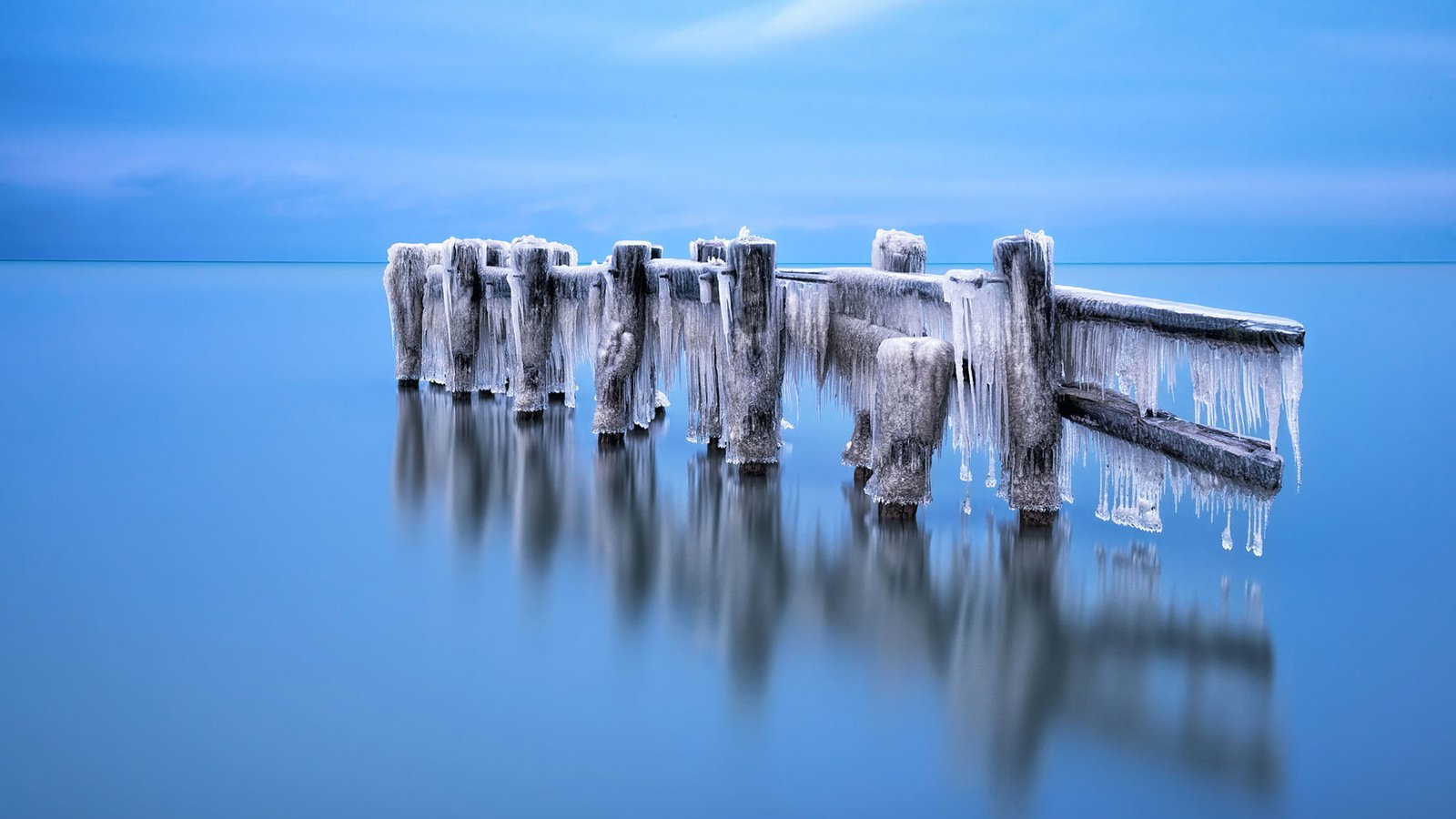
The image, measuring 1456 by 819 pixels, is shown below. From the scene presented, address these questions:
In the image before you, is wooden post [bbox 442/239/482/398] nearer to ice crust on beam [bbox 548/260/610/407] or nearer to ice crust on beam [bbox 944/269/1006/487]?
ice crust on beam [bbox 548/260/610/407]

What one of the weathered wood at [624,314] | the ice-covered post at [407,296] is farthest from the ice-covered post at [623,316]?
the ice-covered post at [407,296]

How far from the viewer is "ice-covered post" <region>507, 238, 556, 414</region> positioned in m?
11.6

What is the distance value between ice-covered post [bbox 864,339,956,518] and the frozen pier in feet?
0.04

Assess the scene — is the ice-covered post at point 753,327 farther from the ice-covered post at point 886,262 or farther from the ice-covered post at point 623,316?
the ice-covered post at point 623,316

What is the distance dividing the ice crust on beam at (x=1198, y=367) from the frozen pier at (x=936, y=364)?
0.03 feet

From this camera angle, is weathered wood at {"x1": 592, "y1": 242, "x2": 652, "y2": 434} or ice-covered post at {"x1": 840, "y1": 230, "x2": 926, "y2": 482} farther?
weathered wood at {"x1": 592, "y1": 242, "x2": 652, "y2": 434}

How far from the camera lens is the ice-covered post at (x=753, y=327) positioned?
8.85 m

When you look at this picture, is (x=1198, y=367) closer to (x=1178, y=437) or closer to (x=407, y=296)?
(x=1178, y=437)

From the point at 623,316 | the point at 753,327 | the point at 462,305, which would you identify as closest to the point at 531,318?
the point at 462,305

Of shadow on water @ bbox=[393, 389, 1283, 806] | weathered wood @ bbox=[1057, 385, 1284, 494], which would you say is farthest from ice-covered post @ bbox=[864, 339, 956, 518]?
weathered wood @ bbox=[1057, 385, 1284, 494]

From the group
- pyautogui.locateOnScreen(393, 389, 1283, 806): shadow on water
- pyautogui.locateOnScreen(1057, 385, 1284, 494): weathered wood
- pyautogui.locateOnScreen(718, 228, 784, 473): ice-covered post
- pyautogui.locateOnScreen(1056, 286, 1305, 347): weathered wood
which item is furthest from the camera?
pyautogui.locateOnScreen(718, 228, 784, 473): ice-covered post

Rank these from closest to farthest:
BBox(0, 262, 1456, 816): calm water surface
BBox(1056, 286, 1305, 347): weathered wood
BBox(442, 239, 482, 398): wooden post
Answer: BBox(0, 262, 1456, 816): calm water surface < BBox(1056, 286, 1305, 347): weathered wood < BBox(442, 239, 482, 398): wooden post

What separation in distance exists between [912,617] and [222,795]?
326cm

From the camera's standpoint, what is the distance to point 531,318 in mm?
11859
